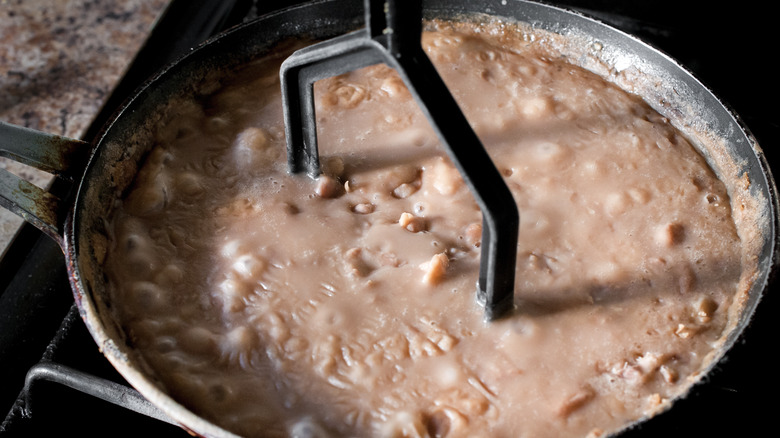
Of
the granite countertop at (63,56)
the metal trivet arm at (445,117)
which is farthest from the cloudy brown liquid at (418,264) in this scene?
the granite countertop at (63,56)

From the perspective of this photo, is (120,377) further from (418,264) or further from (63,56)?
(63,56)

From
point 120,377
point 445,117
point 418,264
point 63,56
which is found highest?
point 445,117

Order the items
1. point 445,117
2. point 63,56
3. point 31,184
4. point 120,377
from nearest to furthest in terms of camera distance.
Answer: point 445,117 → point 31,184 → point 120,377 → point 63,56

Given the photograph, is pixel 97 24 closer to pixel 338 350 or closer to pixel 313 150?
pixel 313 150

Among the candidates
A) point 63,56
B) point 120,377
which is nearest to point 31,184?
point 120,377

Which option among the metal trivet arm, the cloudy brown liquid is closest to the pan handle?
the cloudy brown liquid

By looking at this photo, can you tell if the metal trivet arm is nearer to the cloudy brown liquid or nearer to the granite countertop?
the cloudy brown liquid

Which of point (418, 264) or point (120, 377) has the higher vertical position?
point (418, 264)
